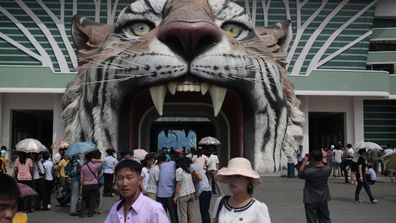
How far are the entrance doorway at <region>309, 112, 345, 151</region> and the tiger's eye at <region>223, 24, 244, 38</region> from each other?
10228mm

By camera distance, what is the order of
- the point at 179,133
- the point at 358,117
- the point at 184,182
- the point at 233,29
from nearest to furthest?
1. the point at 184,182
2. the point at 233,29
3. the point at 358,117
4. the point at 179,133

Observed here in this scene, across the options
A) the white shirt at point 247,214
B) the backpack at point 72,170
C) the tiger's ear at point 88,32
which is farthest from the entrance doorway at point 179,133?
the white shirt at point 247,214

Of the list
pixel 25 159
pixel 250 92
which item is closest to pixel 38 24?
pixel 250 92

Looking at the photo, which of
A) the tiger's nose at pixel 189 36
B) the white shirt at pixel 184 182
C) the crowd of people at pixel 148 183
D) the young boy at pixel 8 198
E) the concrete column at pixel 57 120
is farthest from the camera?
the concrete column at pixel 57 120

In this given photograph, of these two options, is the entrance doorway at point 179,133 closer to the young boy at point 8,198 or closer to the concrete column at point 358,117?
the concrete column at point 358,117

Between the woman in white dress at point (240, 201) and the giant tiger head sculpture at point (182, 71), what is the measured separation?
8.16m

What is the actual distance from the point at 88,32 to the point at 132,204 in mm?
11235

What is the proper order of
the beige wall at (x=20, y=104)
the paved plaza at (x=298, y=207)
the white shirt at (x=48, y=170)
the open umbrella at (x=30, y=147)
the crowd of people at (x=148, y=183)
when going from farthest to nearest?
the beige wall at (x=20, y=104)
the open umbrella at (x=30, y=147)
the white shirt at (x=48, y=170)
the paved plaza at (x=298, y=207)
the crowd of people at (x=148, y=183)

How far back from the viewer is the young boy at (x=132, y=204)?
2545 millimetres

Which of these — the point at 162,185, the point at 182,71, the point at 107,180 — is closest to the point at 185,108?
the point at 182,71

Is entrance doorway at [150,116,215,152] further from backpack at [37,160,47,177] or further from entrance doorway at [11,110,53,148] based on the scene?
backpack at [37,160,47,177]

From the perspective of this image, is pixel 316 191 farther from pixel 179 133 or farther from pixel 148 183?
pixel 179 133

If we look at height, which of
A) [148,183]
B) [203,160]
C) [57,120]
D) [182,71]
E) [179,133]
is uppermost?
[182,71]

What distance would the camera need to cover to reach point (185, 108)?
15.5 metres
